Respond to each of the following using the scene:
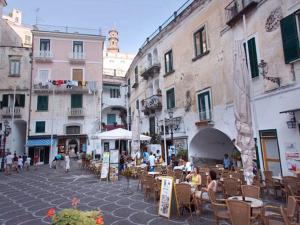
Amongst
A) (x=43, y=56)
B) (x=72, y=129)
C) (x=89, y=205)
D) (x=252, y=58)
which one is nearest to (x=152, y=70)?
(x=252, y=58)

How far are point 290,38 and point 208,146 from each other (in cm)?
977

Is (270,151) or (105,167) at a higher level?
(270,151)

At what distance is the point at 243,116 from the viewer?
23.0 feet

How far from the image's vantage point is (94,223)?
11.1ft

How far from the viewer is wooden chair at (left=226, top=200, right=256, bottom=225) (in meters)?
4.55

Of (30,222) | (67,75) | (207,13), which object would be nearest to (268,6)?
→ (207,13)

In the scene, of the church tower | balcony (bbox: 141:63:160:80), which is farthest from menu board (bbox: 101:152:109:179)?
the church tower

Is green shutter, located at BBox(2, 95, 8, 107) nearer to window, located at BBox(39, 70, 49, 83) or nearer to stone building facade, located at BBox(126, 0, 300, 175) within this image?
window, located at BBox(39, 70, 49, 83)

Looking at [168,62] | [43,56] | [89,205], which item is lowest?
[89,205]

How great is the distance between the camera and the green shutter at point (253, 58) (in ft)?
39.5

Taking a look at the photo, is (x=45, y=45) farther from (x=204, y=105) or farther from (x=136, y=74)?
(x=204, y=105)

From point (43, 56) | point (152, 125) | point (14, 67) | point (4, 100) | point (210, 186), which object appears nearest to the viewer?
point (210, 186)

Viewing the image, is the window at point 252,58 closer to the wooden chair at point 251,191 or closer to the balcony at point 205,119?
the balcony at point 205,119

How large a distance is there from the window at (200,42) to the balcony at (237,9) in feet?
8.30
